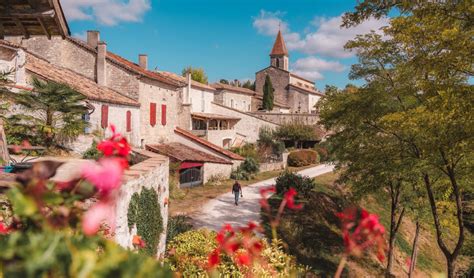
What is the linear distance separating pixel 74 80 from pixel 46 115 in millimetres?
6985

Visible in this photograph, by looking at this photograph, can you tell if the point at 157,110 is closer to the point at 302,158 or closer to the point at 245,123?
the point at 245,123

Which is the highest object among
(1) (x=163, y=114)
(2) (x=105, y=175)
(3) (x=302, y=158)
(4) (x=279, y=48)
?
(4) (x=279, y=48)

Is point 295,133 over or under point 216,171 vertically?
over

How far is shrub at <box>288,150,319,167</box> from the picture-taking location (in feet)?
125

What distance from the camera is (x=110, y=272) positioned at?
1.16 m

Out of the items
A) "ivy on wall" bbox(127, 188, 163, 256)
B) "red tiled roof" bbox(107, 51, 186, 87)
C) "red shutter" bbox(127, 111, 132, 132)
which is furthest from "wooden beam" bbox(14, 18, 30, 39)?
"red tiled roof" bbox(107, 51, 186, 87)

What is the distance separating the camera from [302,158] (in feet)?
125

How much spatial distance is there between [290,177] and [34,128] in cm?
1548

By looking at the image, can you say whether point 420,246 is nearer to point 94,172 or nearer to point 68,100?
point 68,100

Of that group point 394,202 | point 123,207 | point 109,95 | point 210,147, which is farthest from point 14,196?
point 210,147

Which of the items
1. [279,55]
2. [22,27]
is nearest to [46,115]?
[22,27]

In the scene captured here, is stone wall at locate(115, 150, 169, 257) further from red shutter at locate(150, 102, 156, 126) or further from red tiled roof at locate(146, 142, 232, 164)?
red shutter at locate(150, 102, 156, 126)

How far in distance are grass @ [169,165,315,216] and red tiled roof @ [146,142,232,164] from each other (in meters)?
1.90

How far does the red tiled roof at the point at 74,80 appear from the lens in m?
17.1
